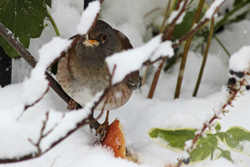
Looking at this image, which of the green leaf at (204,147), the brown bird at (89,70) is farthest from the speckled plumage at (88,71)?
the green leaf at (204,147)

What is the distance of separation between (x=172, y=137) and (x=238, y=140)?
0.20 meters

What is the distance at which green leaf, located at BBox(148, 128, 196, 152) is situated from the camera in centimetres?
93

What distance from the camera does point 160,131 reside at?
3.09 feet

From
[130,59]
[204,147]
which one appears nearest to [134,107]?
[204,147]

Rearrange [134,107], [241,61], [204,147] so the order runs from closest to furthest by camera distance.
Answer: [241,61], [204,147], [134,107]

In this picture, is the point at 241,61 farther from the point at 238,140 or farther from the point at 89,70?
the point at 89,70

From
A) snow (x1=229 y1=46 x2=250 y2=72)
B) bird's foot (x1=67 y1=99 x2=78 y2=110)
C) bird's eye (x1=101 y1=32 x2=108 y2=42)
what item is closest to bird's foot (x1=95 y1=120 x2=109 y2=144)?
bird's foot (x1=67 y1=99 x2=78 y2=110)

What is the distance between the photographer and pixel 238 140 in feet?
2.96

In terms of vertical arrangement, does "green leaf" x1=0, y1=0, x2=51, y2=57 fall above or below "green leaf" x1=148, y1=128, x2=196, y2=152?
above

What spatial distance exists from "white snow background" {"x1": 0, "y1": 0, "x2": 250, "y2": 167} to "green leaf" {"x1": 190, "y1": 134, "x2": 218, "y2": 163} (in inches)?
2.0

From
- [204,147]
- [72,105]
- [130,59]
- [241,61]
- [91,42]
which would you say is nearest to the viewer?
[130,59]

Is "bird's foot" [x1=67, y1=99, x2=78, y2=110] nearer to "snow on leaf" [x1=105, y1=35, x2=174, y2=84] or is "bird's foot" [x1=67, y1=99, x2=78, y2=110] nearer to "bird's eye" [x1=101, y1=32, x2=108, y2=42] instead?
"bird's eye" [x1=101, y1=32, x2=108, y2=42]

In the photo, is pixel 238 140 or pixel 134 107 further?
pixel 134 107

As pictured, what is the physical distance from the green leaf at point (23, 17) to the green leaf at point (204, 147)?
731 millimetres
